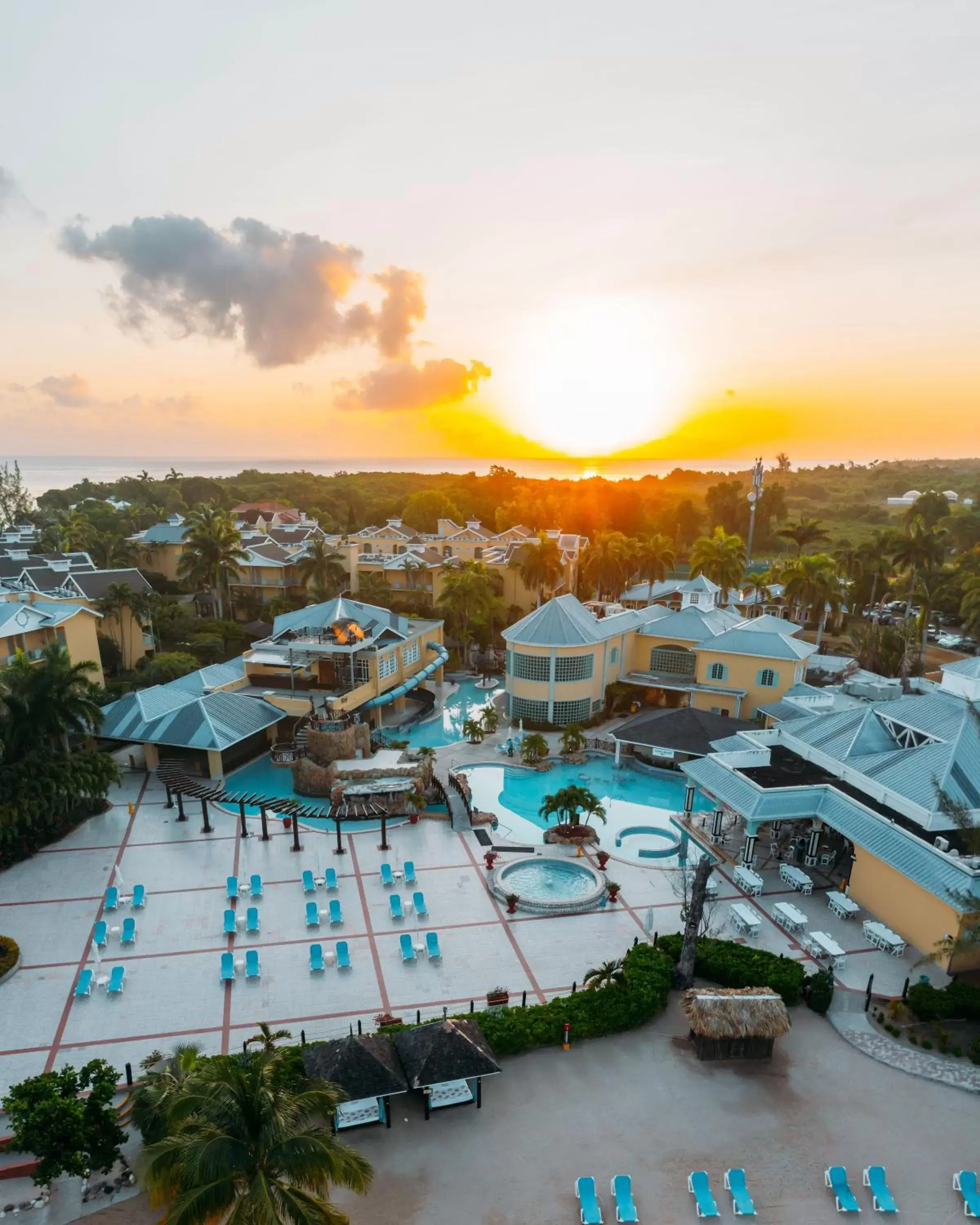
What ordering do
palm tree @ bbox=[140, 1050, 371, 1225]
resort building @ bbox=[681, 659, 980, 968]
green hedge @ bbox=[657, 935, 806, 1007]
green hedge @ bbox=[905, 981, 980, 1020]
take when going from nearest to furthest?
palm tree @ bbox=[140, 1050, 371, 1225] < green hedge @ bbox=[905, 981, 980, 1020] < green hedge @ bbox=[657, 935, 806, 1007] < resort building @ bbox=[681, 659, 980, 968]

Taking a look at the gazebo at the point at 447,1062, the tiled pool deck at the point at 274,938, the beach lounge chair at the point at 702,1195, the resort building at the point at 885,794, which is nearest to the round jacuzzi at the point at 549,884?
the tiled pool deck at the point at 274,938

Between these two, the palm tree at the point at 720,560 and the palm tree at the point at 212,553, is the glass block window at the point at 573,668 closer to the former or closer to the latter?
the palm tree at the point at 720,560

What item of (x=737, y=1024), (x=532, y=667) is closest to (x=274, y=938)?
(x=737, y=1024)

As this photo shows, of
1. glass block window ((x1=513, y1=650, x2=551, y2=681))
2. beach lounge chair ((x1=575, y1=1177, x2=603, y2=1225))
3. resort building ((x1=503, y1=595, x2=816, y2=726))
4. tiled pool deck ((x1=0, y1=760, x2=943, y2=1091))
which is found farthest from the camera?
glass block window ((x1=513, y1=650, x2=551, y2=681))

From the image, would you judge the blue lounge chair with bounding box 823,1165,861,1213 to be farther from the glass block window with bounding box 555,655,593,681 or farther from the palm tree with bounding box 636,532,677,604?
the palm tree with bounding box 636,532,677,604

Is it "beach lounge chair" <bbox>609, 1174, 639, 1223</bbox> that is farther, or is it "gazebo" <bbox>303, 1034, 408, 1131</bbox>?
"gazebo" <bbox>303, 1034, 408, 1131</bbox>

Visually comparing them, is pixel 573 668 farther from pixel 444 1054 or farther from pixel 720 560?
pixel 720 560

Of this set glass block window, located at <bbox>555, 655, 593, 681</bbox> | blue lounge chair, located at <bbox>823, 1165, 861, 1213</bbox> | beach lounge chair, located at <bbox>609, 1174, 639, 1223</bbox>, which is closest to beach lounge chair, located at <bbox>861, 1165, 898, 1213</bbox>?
blue lounge chair, located at <bbox>823, 1165, 861, 1213</bbox>
